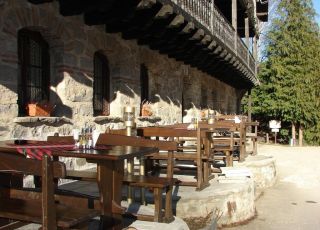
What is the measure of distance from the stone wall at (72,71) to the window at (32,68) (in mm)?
98

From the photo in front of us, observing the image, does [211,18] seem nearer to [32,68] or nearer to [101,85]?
[101,85]

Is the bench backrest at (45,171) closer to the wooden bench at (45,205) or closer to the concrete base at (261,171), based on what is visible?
the wooden bench at (45,205)

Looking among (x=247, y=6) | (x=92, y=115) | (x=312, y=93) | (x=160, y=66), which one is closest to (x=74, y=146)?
(x=92, y=115)

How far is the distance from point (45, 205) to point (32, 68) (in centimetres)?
388

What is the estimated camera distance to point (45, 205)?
265 centimetres

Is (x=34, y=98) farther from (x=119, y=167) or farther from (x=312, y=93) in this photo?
(x=312, y=93)

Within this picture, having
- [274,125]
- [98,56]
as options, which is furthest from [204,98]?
[274,125]

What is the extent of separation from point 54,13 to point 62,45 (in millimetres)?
483

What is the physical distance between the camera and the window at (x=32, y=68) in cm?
594

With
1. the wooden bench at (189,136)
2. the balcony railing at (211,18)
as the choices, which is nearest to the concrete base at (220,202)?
the wooden bench at (189,136)

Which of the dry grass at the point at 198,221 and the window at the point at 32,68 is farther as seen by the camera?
the window at the point at 32,68

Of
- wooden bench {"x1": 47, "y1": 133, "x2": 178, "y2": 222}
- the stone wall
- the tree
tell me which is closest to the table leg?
wooden bench {"x1": 47, "y1": 133, "x2": 178, "y2": 222}

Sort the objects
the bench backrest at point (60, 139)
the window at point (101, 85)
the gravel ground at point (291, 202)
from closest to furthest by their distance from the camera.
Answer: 1. the bench backrest at point (60, 139)
2. the gravel ground at point (291, 202)
3. the window at point (101, 85)

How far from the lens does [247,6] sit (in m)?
13.5
